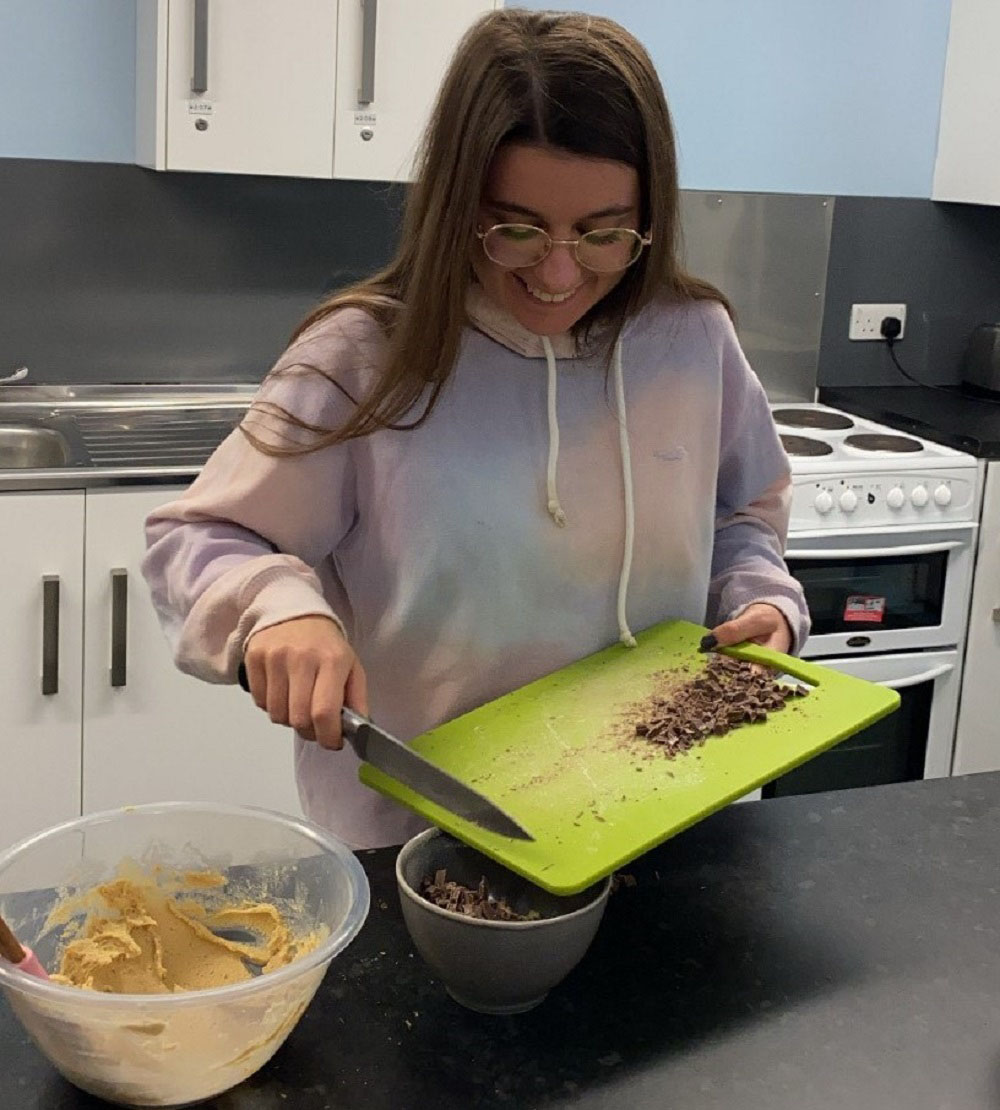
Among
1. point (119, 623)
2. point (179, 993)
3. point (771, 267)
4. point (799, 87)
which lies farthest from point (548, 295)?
point (799, 87)

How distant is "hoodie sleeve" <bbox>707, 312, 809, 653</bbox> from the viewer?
141cm

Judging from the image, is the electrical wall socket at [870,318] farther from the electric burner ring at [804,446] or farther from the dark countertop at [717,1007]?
the dark countertop at [717,1007]

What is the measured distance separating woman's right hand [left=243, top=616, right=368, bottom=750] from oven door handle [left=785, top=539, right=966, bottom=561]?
5.30ft

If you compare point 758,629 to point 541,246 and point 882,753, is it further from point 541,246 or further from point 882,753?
point 882,753

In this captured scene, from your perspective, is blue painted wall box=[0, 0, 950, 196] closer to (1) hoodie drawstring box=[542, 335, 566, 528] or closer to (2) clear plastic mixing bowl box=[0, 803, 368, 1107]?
(1) hoodie drawstring box=[542, 335, 566, 528]

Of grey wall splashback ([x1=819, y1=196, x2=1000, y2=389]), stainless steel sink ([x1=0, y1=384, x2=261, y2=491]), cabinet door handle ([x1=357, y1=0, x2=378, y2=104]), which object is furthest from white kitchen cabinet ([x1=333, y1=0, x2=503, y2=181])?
grey wall splashback ([x1=819, y1=196, x2=1000, y2=389])

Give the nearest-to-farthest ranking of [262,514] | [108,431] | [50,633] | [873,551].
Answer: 1. [262,514]
2. [50,633]
3. [108,431]
4. [873,551]

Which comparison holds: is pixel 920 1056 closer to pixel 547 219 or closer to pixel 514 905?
pixel 514 905

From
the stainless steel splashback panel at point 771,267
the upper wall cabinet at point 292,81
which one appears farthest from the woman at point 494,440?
the stainless steel splashback panel at point 771,267

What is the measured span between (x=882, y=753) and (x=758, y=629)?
5.21 feet

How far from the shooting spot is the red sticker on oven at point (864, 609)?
2.63m

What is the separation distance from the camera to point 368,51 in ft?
7.95

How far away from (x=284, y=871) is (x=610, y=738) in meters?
0.27

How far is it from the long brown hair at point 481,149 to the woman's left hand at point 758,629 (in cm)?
33
